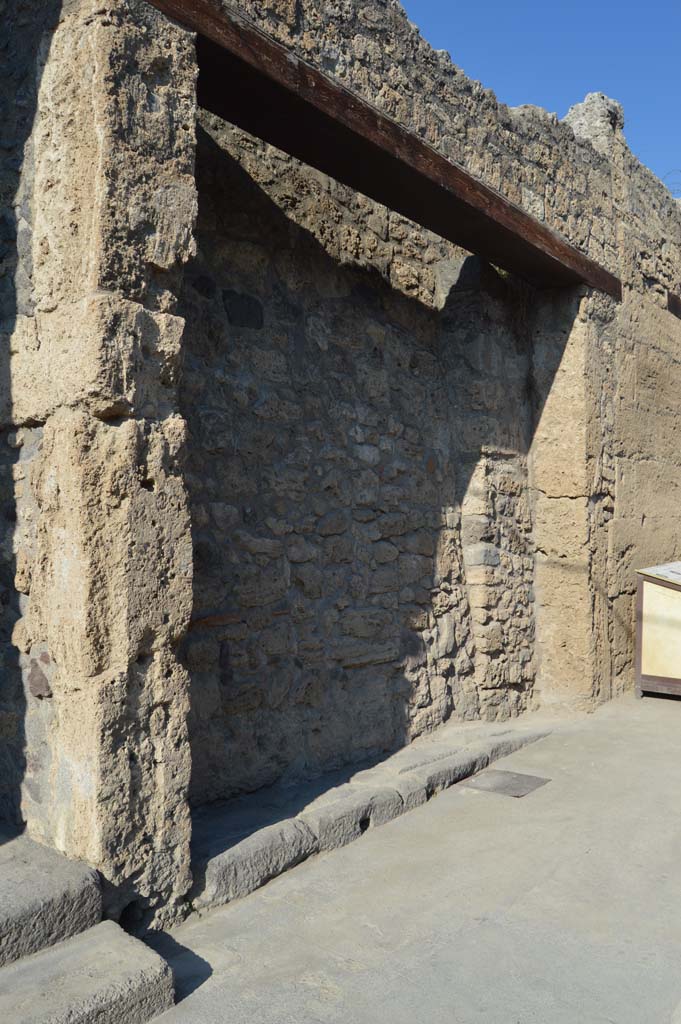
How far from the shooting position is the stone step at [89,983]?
1.97m

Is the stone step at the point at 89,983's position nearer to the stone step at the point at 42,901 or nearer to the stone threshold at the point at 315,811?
the stone step at the point at 42,901

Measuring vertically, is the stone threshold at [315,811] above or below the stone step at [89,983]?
below

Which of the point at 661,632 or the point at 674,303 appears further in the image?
the point at 674,303

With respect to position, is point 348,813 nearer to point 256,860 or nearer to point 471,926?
point 256,860

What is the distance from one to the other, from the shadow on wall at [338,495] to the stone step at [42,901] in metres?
1.01


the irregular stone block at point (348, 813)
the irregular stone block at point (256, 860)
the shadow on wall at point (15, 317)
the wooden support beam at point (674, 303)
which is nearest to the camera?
the shadow on wall at point (15, 317)

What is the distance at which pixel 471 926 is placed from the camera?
106 inches

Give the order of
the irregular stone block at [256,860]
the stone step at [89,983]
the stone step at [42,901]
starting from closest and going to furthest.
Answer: the stone step at [89,983]
the stone step at [42,901]
the irregular stone block at [256,860]

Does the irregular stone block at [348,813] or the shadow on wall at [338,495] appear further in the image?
the shadow on wall at [338,495]

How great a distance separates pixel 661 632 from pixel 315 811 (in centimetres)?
296

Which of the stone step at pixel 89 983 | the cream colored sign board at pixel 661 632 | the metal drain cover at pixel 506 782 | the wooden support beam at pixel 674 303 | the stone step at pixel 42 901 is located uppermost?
the wooden support beam at pixel 674 303


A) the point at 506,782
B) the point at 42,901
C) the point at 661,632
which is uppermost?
the point at 661,632

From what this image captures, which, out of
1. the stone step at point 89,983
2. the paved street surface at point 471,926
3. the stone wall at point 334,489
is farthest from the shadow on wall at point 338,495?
the stone step at point 89,983

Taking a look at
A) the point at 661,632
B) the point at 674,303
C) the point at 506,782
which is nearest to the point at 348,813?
the point at 506,782
